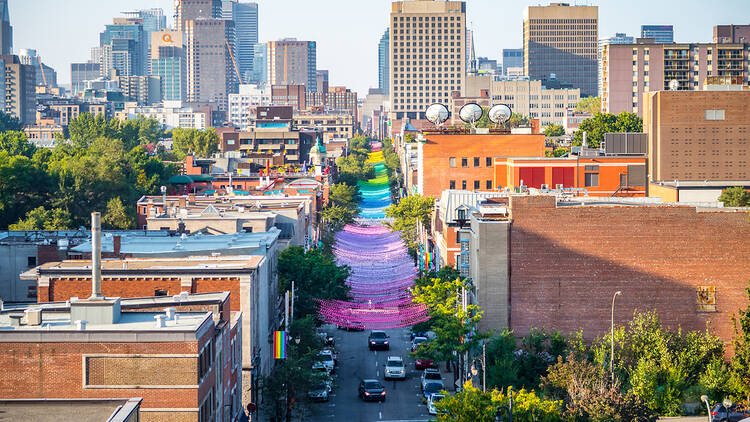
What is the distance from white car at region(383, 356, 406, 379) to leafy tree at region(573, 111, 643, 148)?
351 feet

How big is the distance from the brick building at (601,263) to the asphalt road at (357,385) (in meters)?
7.19

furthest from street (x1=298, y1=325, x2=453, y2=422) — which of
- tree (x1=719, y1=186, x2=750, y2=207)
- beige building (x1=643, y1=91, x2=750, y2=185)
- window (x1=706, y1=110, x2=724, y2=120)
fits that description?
window (x1=706, y1=110, x2=724, y2=120)

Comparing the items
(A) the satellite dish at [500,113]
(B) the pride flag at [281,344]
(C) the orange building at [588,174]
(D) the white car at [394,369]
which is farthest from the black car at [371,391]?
(A) the satellite dish at [500,113]

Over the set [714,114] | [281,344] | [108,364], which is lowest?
[281,344]

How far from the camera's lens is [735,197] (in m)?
104

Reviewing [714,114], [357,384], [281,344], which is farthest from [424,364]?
[714,114]

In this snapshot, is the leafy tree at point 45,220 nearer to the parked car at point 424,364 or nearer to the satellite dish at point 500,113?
the satellite dish at point 500,113

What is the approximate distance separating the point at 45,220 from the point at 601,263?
255ft

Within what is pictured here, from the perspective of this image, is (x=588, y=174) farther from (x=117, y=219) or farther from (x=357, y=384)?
(x=117, y=219)

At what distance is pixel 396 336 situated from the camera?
97062 mm

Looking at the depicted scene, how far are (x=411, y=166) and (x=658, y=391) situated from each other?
452 ft

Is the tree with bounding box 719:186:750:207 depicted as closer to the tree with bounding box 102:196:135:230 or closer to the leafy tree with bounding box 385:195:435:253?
the leafy tree with bounding box 385:195:435:253

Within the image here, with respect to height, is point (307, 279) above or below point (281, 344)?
above

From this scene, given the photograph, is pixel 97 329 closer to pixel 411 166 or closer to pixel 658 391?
pixel 658 391
